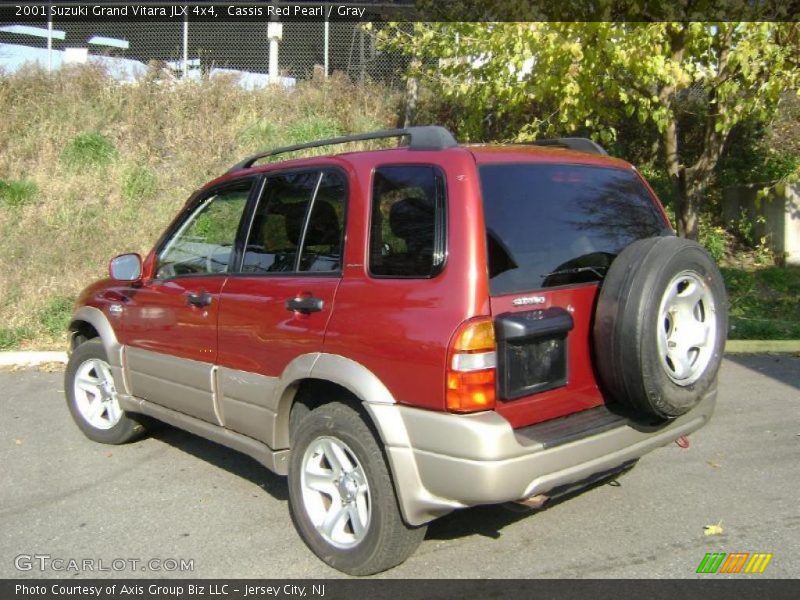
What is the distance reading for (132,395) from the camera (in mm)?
4855

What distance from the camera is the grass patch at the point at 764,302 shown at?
8312mm

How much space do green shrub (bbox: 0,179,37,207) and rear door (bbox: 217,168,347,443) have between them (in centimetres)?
916

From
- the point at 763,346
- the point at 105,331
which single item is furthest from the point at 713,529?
the point at 763,346

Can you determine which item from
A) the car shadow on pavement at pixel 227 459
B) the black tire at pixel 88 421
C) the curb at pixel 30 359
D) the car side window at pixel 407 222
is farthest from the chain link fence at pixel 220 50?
the car side window at pixel 407 222

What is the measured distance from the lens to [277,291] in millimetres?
3688

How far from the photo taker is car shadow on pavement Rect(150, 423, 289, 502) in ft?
15.0

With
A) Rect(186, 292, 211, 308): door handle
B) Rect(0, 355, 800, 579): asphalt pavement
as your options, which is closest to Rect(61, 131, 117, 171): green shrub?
Rect(0, 355, 800, 579): asphalt pavement

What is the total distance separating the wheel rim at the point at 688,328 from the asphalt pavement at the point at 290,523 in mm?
900

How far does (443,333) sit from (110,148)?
1173 centimetres

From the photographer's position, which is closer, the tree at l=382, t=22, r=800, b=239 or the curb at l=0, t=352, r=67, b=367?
the tree at l=382, t=22, r=800, b=239

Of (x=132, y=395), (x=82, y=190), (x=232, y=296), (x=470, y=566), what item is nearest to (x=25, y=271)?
(x=82, y=190)

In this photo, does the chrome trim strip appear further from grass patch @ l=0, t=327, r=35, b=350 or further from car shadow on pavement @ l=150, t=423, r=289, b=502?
grass patch @ l=0, t=327, r=35, b=350

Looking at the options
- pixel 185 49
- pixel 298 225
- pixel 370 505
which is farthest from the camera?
pixel 185 49

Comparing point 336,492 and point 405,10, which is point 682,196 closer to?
A: point 405,10
